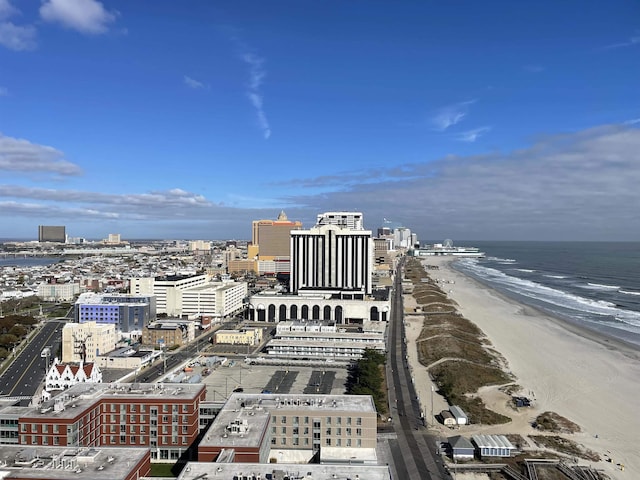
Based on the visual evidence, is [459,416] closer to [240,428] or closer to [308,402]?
[308,402]

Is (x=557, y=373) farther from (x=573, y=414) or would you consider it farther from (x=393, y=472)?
(x=393, y=472)

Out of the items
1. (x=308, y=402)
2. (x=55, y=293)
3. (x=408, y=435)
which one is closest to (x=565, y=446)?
(x=408, y=435)

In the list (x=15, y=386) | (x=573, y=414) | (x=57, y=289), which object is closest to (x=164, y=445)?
(x=15, y=386)

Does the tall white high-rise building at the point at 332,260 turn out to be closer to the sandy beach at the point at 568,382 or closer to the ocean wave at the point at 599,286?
the sandy beach at the point at 568,382

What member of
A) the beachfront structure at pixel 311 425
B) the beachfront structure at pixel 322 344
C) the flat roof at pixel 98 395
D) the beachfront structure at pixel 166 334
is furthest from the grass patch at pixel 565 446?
the beachfront structure at pixel 166 334

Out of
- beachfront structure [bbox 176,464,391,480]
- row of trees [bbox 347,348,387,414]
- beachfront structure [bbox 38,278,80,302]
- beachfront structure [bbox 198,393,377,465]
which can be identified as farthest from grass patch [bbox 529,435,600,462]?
beachfront structure [bbox 38,278,80,302]

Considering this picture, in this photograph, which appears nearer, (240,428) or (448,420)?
(240,428)

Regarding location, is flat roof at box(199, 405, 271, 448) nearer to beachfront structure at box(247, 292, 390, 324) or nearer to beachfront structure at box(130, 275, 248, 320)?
beachfront structure at box(247, 292, 390, 324)
